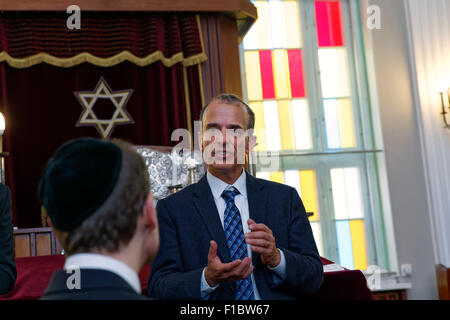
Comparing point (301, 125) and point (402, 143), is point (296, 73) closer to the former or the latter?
point (301, 125)

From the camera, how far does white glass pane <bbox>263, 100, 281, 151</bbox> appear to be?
636 centimetres

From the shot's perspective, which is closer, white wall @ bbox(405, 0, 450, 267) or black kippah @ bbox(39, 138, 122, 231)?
black kippah @ bbox(39, 138, 122, 231)

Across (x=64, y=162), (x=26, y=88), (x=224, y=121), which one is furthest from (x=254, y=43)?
(x=64, y=162)

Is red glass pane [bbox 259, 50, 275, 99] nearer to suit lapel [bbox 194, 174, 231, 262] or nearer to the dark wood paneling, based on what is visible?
the dark wood paneling

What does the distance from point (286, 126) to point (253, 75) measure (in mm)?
719

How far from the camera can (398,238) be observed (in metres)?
6.14

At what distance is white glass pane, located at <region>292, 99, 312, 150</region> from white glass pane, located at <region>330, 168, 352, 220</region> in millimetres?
451

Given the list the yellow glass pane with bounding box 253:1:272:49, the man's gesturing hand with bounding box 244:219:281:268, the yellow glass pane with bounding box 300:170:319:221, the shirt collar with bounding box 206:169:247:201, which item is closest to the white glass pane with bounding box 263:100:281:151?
the yellow glass pane with bounding box 300:170:319:221

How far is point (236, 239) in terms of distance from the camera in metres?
2.01

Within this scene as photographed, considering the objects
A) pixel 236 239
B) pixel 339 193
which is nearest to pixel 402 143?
pixel 339 193

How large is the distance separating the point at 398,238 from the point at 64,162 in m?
5.65

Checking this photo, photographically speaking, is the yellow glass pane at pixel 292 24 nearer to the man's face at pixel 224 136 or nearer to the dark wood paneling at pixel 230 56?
the dark wood paneling at pixel 230 56
